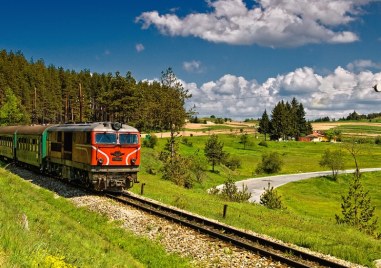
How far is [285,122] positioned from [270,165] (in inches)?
2582

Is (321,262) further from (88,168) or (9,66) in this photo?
(9,66)

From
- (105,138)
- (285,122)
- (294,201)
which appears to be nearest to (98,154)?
(105,138)

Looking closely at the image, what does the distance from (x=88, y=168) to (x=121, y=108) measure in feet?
232

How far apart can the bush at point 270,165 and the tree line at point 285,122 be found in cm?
6142

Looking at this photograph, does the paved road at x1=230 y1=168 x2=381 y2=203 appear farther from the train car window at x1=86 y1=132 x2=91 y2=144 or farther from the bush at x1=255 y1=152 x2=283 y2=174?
the train car window at x1=86 y1=132 x2=91 y2=144

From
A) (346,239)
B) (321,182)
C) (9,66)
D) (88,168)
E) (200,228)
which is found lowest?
(321,182)

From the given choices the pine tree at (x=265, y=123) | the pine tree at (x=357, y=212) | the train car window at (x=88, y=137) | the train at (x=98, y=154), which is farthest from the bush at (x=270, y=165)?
the train car window at (x=88, y=137)

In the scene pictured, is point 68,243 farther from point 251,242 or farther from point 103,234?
point 251,242

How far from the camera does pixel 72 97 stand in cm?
12700

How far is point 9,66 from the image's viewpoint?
366ft

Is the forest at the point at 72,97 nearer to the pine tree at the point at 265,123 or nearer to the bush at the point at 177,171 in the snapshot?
the bush at the point at 177,171

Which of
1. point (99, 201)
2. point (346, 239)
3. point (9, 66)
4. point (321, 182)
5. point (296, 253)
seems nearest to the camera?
point (296, 253)

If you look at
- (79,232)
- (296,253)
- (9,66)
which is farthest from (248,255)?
(9,66)

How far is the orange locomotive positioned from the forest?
31.9 metres
